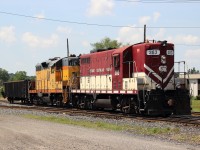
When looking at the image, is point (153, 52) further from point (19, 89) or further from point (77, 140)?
point (19, 89)

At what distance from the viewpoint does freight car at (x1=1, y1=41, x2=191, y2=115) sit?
65.1ft

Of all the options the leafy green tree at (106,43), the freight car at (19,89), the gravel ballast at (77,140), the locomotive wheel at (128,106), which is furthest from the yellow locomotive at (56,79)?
the leafy green tree at (106,43)

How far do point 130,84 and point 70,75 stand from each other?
9.28 metres

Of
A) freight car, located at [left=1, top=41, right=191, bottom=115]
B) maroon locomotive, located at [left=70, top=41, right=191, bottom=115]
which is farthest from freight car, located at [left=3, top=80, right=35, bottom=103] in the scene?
maroon locomotive, located at [left=70, top=41, right=191, bottom=115]

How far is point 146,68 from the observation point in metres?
20.5

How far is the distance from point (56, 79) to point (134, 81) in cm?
1224

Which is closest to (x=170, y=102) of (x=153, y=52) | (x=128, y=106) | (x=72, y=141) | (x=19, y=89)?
(x=128, y=106)

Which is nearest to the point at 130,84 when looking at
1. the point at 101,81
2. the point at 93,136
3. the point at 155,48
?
the point at 155,48

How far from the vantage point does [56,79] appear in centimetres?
3139

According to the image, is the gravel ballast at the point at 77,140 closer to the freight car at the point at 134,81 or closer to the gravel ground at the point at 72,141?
the gravel ground at the point at 72,141

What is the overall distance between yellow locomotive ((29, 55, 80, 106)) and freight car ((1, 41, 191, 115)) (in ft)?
4.53

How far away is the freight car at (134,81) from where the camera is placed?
65.1 feet

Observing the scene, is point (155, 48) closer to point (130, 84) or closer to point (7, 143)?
point (130, 84)

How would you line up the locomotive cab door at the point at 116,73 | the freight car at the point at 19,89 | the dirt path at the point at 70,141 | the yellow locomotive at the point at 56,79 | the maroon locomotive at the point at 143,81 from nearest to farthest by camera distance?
the dirt path at the point at 70,141, the maroon locomotive at the point at 143,81, the locomotive cab door at the point at 116,73, the yellow locomotive at the point at 56,79, the freight car at the point at 19,89
